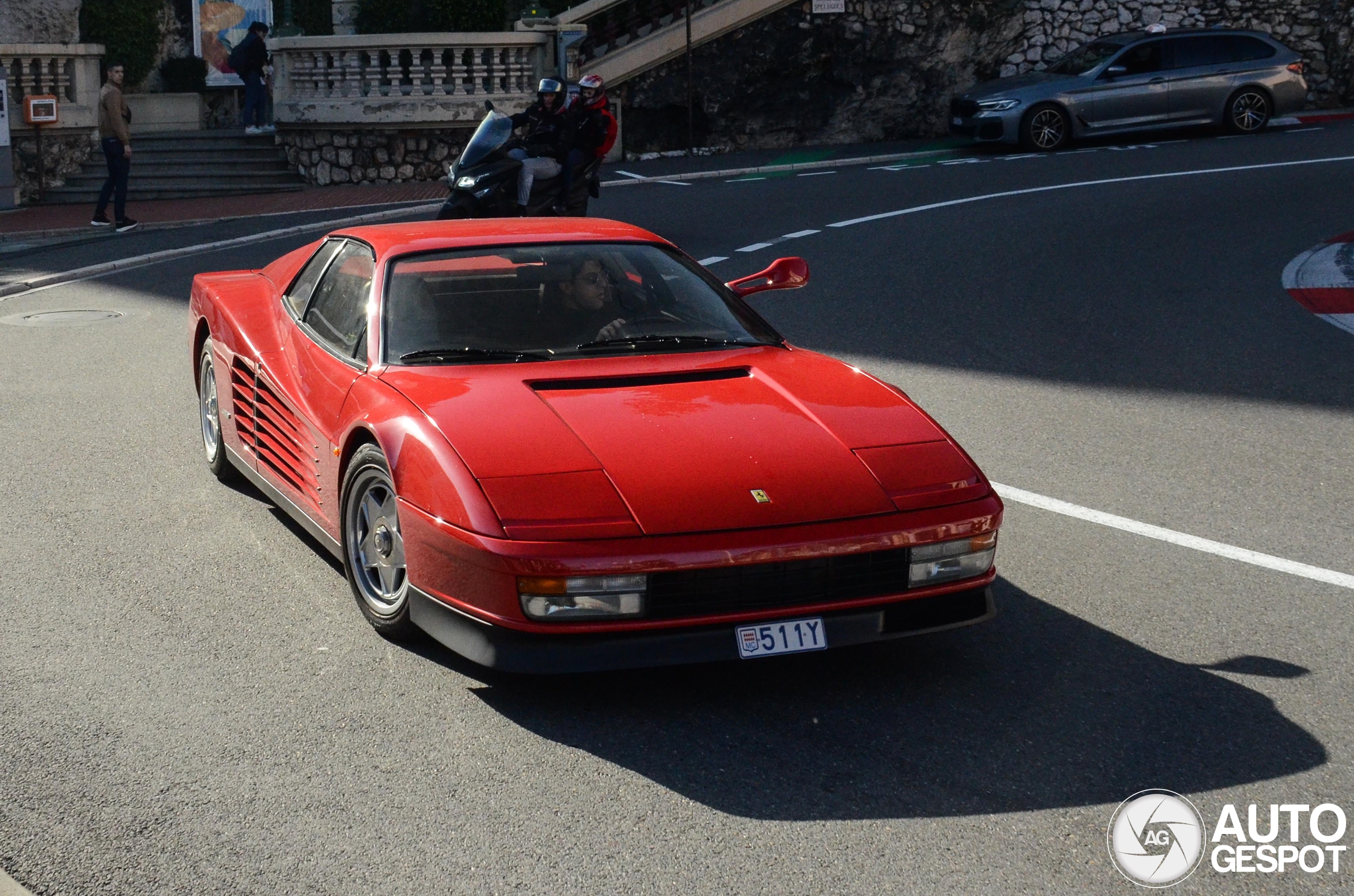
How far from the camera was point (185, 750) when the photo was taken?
4219 mm

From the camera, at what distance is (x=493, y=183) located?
14.2 metres

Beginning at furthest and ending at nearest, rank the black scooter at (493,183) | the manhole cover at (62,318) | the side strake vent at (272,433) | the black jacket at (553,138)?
the black jacket at (553,138) < the black scooter at (493,183) < the manhole cover at (62,318) < the side strake vent at (272,433)

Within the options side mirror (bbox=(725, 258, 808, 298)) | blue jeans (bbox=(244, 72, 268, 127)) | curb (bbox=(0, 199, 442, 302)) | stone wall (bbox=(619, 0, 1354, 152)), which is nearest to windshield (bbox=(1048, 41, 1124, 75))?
stone wall (bbox=(619, 0, 1354, 152))

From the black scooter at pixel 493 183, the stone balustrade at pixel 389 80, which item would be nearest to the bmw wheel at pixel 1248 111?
the stone balustrade at pixel 389 80

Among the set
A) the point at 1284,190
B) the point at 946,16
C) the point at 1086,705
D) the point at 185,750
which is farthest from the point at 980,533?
the point at 946,16

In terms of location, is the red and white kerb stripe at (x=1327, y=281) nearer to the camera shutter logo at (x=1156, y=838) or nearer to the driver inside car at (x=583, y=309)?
the driver inside car at (x=583, y=309)

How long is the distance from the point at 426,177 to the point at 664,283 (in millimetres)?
17863

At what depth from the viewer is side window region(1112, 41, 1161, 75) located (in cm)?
2223

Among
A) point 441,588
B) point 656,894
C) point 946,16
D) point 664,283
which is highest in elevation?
point 946,16

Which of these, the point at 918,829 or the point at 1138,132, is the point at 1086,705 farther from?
the point at 1138,132

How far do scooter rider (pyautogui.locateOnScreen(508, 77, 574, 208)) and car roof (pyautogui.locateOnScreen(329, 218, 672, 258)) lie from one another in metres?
8.06

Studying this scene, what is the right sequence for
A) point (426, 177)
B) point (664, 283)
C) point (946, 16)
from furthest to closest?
point (946, 16), point (426, 177), point (664, 283)

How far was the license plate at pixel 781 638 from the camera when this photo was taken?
4.38 metres

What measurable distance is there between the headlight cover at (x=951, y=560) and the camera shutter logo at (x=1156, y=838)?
925 mm
